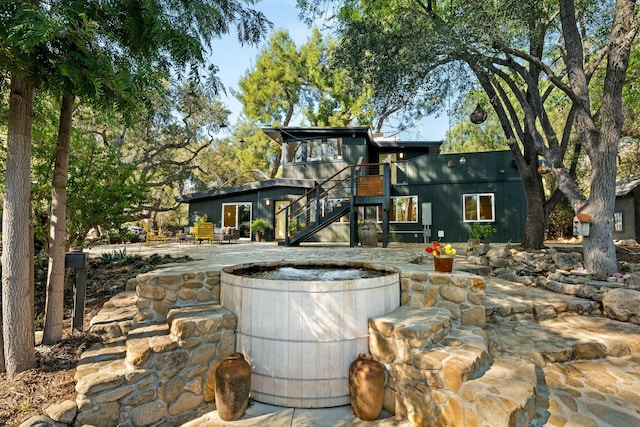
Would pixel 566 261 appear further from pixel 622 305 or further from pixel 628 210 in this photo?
pixel 628 210

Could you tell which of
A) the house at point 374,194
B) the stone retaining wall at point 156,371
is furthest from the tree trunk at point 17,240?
the house at point 374,194

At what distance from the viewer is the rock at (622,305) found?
13.5 feet

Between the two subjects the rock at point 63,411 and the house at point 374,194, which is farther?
the house at point 374,194

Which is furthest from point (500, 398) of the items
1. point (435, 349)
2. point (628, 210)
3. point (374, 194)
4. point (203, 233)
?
point (628, 210)

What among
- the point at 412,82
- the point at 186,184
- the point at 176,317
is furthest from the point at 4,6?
the point at 186,184

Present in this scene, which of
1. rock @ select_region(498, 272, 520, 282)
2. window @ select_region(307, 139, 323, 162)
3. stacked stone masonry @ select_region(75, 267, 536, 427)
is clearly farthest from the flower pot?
window @ select_region(307, 139, 323, 162)

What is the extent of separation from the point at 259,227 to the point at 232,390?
9.90 meters

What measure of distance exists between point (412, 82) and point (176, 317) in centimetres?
671

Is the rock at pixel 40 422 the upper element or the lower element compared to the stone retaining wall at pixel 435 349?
lower

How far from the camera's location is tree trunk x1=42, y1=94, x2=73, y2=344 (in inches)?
126

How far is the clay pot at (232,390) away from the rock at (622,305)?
4947 millimetres

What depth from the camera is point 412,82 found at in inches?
278

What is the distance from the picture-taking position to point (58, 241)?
3.24m

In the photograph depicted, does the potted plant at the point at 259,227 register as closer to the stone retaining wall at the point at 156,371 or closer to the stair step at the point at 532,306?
the stone retaining wall at the point at 156,371
